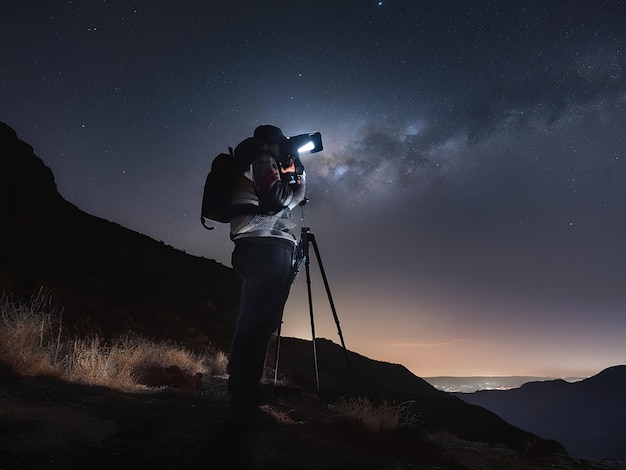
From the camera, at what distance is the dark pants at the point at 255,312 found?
12.0ft

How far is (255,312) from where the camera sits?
368 cm

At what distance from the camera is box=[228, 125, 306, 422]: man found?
368 cm

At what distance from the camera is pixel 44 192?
765 inches

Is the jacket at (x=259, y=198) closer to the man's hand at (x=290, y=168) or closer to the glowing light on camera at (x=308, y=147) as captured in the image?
the man's hand at (x=290, y=168)

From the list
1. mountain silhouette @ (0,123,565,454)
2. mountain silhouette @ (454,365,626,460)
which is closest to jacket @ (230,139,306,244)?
mountain silhouette @ (0,123,565,454)

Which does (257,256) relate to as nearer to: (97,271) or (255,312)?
(255,312)

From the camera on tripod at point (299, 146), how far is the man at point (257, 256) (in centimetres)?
14

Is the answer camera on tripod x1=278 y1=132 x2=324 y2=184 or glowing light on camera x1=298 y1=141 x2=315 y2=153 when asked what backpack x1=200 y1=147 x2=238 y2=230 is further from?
glowing light on camera x1=298 y1=141 x2=315 y2=153

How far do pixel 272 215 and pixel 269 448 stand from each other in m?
1.90

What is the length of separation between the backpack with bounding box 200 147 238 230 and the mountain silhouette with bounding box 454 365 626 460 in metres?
131

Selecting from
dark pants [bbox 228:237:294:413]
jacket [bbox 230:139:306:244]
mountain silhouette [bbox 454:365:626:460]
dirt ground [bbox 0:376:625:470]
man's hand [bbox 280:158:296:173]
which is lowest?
mountain silhouette [bbox 454:365:626:460]

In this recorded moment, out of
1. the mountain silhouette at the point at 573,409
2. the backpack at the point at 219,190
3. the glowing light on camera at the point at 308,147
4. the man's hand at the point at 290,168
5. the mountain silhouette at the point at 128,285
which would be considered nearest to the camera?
the backpack at the point at 219,190

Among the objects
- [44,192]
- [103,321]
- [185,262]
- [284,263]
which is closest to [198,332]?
[103,321]

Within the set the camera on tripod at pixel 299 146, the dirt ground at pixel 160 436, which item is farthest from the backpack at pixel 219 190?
the dirt ground at pixel 160 436
